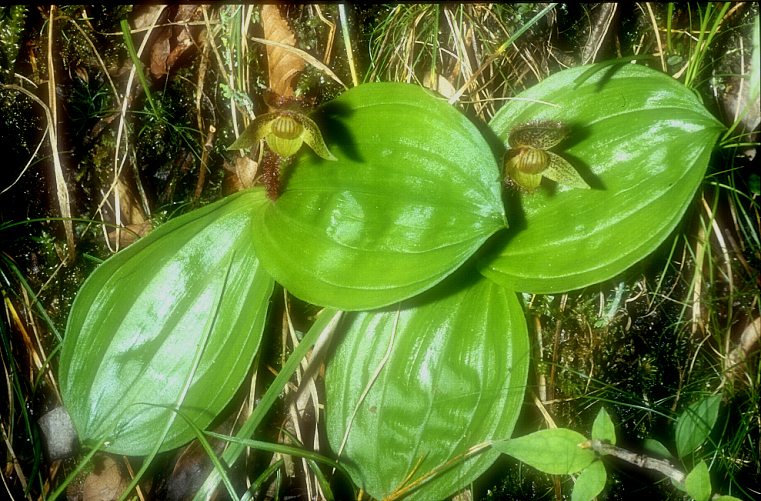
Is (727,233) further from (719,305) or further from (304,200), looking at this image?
(304,200)

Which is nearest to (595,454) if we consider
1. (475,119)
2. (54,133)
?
(475,119)

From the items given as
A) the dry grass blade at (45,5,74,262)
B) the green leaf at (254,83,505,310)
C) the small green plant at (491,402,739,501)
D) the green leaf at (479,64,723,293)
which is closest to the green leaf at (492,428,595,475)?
the small green plant at (491,402,739,501)

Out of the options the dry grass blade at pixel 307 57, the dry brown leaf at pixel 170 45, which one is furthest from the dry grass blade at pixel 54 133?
the dry grass blade at pixel 307 57

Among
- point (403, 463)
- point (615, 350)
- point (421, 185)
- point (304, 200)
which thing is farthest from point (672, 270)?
point (304, 200)

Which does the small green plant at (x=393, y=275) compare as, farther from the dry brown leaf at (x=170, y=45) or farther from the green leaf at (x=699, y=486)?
the dry brown leaf at (x=170, y=45)

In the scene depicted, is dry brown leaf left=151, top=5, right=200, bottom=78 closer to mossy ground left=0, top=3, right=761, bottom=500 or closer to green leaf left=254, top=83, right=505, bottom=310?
mossy ground left=0, top=3, right=761, bottom=500

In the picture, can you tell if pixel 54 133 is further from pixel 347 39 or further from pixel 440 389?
pixel 440 389
